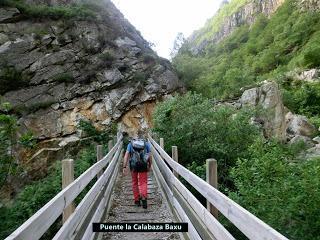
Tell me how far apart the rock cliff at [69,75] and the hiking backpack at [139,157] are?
14180mm

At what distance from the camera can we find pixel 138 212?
852 centimetres

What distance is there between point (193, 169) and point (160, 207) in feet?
7.55

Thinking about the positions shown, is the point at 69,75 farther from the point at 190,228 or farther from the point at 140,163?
the point at 190,228

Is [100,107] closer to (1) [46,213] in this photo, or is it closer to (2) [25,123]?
(2) [25,123]

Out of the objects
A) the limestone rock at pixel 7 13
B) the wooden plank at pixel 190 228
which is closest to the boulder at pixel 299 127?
the limestone rock at pixel 7 13

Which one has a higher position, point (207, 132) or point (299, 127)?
point (299, 127)

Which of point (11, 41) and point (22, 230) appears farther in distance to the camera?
point (11, 41)

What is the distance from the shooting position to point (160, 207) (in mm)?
8914

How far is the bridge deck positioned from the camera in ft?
21.7

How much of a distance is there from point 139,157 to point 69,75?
1782 cm

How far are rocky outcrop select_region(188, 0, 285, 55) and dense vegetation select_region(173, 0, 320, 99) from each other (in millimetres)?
5581

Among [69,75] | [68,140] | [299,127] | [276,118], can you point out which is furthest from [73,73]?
[299,127]

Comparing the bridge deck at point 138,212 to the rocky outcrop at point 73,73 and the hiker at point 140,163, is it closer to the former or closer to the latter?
the hiker at point 140,163

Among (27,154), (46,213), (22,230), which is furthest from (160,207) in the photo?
(27,154)
